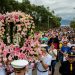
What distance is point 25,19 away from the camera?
364 inches

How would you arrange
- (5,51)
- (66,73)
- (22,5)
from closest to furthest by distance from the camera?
(5,51), (66,73), (22,5)

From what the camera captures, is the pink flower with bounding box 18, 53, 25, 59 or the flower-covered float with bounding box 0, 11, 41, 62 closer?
the pink flower with bounding box 18, 53, 25, 59

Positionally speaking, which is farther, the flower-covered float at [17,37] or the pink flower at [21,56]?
the flower-covered float at [17,37]

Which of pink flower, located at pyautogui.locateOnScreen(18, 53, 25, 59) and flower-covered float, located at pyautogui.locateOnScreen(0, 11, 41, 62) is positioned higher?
flower-covered float, located at pyautogui.locateOnScreen(0, 11, 41, 62)

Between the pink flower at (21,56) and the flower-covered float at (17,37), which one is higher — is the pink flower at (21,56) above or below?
below

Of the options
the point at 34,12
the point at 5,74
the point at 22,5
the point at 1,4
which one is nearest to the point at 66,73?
the point at 5,74

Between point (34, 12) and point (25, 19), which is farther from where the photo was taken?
point (34, 12)

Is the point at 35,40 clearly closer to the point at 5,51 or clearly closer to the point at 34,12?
the point at 5,51

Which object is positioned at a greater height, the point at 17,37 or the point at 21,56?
the point at 17,37

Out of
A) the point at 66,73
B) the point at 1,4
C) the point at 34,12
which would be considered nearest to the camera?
the point at 66,73

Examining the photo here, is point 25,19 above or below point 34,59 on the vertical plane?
above

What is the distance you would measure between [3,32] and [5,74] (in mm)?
993

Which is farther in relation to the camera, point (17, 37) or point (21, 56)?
point (17, 37)

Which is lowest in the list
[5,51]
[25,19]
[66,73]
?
[66,73]
